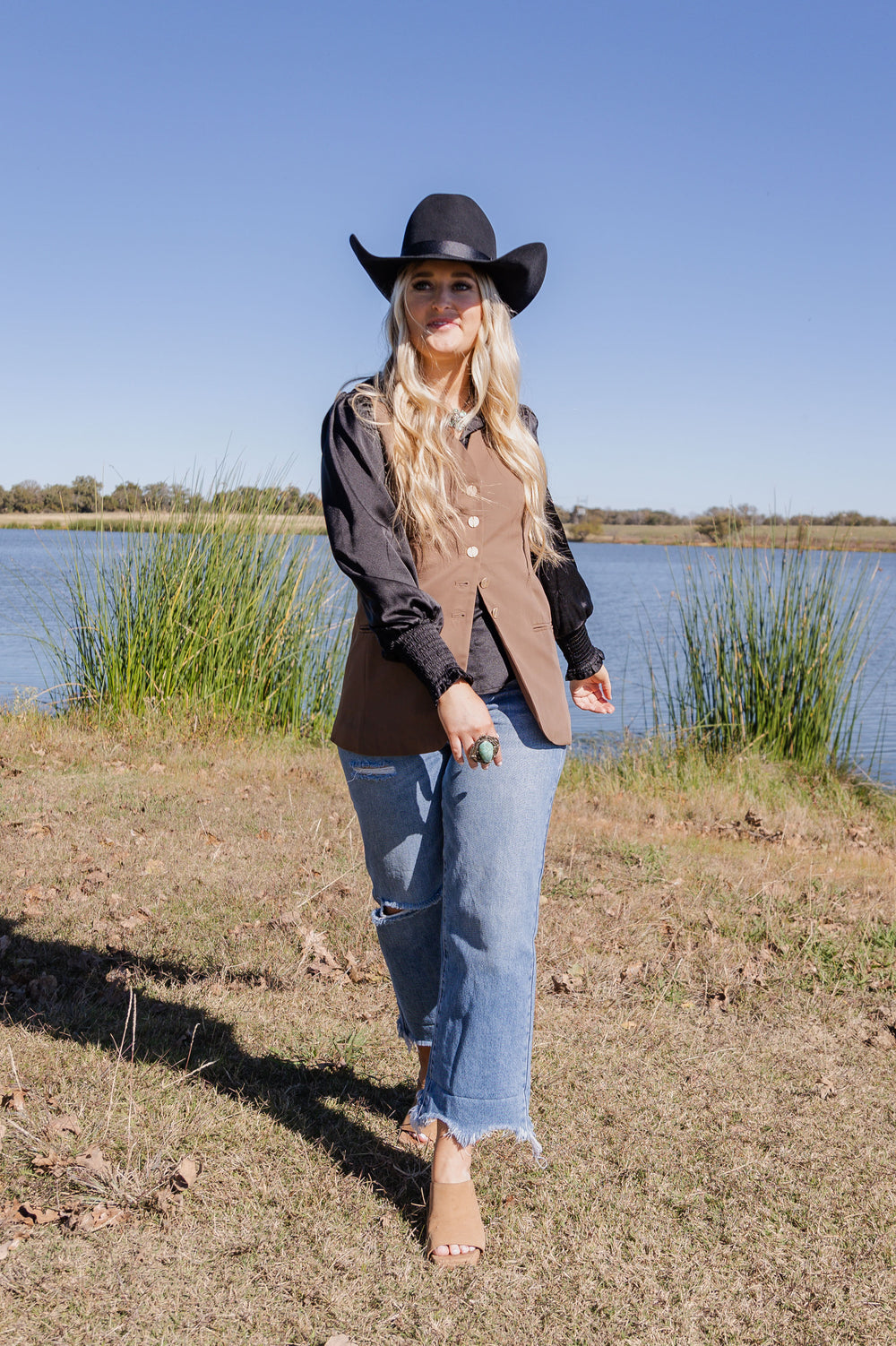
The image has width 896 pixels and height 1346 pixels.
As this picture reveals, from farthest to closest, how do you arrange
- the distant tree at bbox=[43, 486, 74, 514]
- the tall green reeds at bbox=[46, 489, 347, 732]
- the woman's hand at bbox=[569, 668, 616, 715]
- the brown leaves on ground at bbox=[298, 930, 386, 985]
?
the distant tree at bbox=[43, 486, 74, 514] → the tall green reeds at bbox=[46, 489, 347, 732] → the brown leaves on ground at bbox=[298, 930, 386, 985] → the woman's hand at bbox=[569, 668, 616, 715]

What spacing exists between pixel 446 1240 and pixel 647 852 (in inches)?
121

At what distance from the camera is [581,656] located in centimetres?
267

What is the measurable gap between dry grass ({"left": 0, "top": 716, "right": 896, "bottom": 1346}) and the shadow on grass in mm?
11

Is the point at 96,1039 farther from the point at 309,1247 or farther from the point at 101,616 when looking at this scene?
the point at 101,616

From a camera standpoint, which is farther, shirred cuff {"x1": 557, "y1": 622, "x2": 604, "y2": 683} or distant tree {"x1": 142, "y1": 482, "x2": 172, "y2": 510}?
distant tree {"x1": 142, "y1": 482, "x2": 172, "y2": 510}

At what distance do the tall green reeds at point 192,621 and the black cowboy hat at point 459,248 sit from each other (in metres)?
→ 5.56

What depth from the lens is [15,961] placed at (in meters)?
3.54

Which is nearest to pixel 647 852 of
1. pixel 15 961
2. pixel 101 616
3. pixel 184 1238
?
pixel 15 961

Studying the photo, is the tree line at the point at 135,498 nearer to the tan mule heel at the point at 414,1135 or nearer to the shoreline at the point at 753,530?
the shoreline at the point at 753,530

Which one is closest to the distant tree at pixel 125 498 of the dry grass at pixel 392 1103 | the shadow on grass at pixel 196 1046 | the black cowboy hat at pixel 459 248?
the dry grass at pixel 392 1103

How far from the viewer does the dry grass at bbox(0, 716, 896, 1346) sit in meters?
2.11

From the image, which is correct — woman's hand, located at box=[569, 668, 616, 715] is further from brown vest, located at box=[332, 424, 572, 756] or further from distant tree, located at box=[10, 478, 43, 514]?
distant tree, located at box=[10, 478, 43, 514]

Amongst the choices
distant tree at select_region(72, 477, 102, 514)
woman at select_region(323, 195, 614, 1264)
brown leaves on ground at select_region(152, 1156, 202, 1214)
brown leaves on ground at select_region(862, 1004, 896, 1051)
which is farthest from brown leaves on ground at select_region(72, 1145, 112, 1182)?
distant tree at select_region(72, 477, 102, 514)

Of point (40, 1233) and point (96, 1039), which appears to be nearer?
point (40, 1233)
